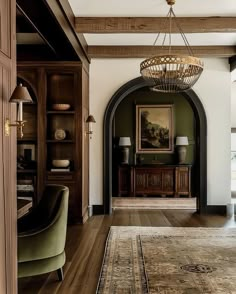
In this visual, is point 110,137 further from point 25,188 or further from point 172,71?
point 172,71

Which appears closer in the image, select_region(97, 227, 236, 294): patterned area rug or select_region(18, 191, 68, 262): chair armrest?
select_region(18, 191, 68, 262): chair armrest

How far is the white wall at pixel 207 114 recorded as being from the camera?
7.39m

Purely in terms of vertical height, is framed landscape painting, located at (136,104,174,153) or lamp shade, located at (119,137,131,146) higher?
framed landscape painting, located at (136,104,174,153)

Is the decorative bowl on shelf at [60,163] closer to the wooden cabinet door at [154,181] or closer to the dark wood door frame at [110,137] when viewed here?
the dark wood door frame at [110,137]

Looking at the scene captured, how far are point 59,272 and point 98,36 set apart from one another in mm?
4173

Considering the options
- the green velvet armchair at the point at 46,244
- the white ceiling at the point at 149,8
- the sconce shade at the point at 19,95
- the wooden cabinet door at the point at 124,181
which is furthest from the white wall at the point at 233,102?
the sconce shade at the point at 19,95

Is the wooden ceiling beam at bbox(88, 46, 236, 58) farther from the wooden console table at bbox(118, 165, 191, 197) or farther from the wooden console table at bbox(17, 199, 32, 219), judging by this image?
the wooden console table at bbox(17, 199, 32, 219)

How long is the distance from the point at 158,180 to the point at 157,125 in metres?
1.61

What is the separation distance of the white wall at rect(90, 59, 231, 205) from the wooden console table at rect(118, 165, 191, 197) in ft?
7.31

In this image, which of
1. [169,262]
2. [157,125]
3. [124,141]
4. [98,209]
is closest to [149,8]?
[169,262]

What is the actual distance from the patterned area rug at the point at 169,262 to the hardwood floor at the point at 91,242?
162 millimetres

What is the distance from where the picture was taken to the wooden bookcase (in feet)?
20.9

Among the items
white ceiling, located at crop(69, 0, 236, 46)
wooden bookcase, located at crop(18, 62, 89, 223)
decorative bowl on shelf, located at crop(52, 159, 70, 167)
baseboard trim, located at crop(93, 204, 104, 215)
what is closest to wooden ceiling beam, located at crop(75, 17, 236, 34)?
white ceiling, located at crop(69, 0, 236, 46)

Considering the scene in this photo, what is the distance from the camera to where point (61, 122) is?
668 centimetres
